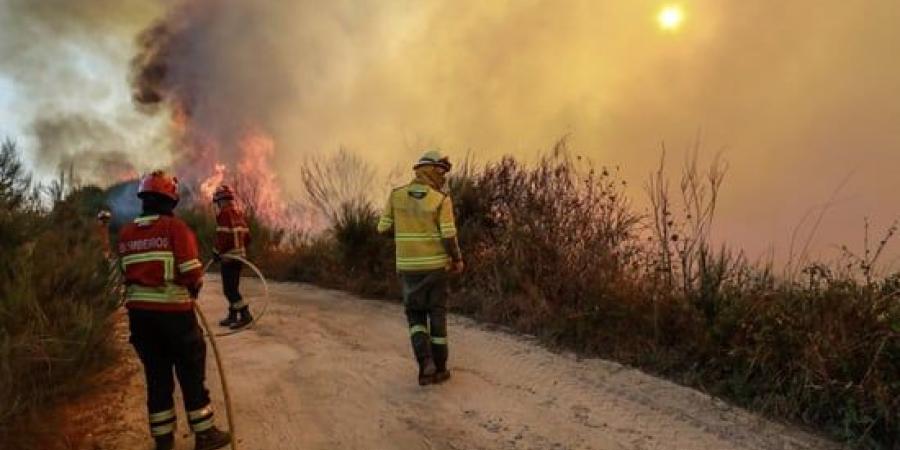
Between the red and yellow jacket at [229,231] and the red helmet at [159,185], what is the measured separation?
3.96m

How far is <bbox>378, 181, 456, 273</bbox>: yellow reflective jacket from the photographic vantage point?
21.2 feet

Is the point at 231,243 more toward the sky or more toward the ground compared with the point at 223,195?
more toward the ground

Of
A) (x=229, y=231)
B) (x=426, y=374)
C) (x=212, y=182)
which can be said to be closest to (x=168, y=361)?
(x=426, y=374)

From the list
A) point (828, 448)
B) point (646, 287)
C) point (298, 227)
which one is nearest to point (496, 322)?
point (646, 287)

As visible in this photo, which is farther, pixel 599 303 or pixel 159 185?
pixel 599 303

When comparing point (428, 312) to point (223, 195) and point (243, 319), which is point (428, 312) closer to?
point (243, 319)

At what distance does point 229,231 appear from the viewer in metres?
8.97

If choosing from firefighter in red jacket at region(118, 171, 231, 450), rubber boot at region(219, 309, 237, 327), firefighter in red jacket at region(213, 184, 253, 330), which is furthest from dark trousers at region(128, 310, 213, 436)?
rubber boot at region(219, 309, 237, 327)

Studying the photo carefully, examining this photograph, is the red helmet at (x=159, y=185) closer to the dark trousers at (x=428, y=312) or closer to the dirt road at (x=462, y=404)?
the dirt road at (x=462, y=404)

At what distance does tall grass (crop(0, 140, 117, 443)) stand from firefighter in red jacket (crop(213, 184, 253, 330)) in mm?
1539

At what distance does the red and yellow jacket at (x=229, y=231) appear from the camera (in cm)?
896

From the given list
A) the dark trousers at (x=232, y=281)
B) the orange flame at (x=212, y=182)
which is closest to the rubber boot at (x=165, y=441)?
the dark trousers at (x=232, y=281)

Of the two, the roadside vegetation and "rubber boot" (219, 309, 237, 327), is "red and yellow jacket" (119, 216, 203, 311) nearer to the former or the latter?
the roadside vegetation

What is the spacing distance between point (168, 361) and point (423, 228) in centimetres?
235
